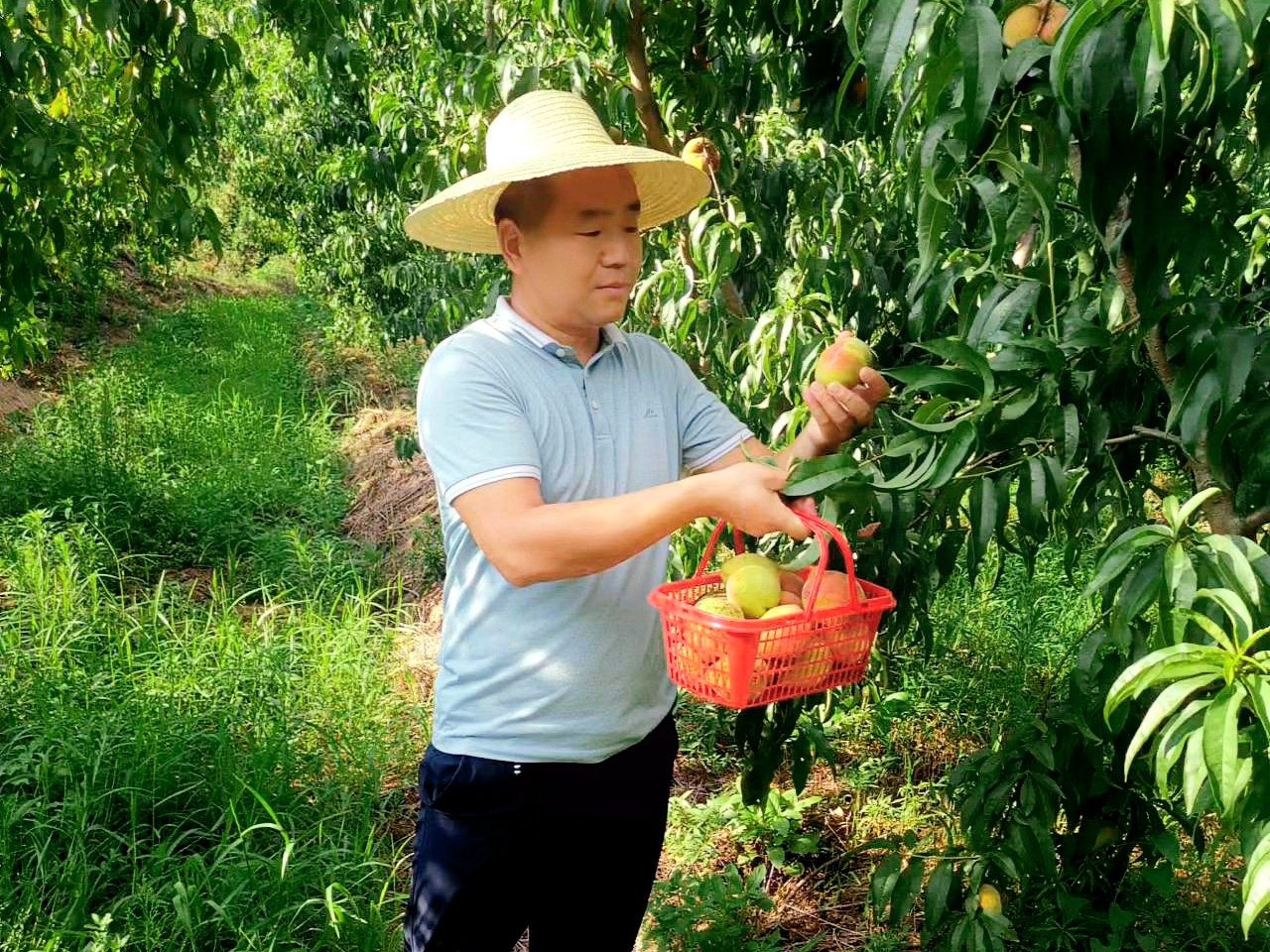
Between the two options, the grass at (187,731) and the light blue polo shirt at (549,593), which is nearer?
the light blue polo shirt at (549,593)

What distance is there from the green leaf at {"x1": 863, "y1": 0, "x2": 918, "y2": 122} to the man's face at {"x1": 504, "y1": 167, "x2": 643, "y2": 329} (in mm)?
Answer: 576

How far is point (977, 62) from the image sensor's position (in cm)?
103

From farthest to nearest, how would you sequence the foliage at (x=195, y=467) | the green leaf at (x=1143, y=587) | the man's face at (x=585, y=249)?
the foliage at (x=195, y=467)
the man's face at (x=585, y=249)
the green leaf at (x=1143, y=587)

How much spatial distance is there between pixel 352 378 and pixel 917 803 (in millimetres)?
6984

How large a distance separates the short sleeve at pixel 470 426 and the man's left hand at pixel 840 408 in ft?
1.33

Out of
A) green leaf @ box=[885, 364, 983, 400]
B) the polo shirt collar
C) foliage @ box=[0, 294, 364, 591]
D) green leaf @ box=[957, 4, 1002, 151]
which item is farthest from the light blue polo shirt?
foliage @ box=[0, 294, 364, 591]

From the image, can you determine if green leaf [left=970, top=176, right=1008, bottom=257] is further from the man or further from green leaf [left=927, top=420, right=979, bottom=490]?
the man

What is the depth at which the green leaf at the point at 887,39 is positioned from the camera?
43.2 inches

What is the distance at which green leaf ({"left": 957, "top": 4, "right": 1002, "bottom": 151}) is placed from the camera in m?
1.02

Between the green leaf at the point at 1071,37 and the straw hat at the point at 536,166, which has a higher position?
the green leaf at the point at 1071,37

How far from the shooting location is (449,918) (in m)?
1.75

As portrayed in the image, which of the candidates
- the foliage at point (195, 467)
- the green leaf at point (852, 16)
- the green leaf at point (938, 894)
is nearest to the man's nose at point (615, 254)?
the green leaf at point (852, 16)

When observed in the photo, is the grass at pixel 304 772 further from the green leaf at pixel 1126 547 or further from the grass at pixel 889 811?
the green leaf at pixel 1126 547

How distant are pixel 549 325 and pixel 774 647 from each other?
63 cm
